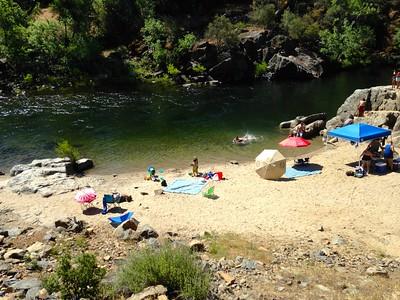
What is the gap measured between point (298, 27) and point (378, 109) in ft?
120

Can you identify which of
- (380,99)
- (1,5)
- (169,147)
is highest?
(1,5)

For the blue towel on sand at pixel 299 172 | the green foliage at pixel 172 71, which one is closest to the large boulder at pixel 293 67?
the green foliage at pixel 172 71

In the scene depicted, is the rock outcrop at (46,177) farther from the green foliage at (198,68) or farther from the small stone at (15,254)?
the green foliage at (198,68)

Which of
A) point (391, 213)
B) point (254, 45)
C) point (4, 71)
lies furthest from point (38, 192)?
point (254, 45)

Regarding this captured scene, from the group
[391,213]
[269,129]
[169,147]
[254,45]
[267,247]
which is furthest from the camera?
[254,45]

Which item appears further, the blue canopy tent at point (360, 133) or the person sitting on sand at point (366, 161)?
the blue canopy tent at point (360, 133)

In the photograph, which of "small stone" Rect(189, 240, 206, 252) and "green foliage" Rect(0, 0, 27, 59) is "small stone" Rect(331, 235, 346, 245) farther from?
"green foliage" Rect(0, 0, 27, 59)

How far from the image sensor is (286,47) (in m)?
66.0

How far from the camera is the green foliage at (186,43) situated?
6279 cm

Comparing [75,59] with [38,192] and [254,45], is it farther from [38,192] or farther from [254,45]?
[38,192]

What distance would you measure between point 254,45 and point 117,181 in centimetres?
4514

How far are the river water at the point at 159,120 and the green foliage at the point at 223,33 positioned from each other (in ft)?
27.9

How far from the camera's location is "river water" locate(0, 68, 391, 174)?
30.9 metres

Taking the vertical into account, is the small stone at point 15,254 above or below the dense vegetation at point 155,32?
below
